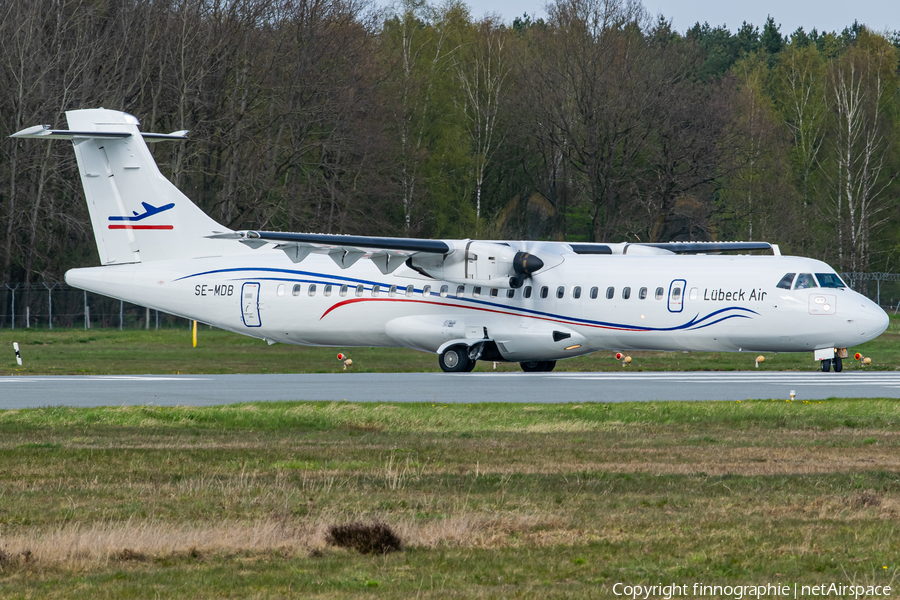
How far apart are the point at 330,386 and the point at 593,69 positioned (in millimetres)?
34596

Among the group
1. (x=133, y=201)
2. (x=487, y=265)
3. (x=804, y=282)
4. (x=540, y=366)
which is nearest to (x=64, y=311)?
(x=133, y=201)

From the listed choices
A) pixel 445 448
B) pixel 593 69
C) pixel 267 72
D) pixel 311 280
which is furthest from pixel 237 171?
pixel 445 448

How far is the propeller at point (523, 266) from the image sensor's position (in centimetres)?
2531

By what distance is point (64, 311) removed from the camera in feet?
147

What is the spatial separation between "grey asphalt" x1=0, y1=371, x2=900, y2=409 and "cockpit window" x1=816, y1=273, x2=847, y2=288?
201cm

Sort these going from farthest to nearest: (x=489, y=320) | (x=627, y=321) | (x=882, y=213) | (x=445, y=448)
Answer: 1. (x=882, y=213)
2. (x=489, y=320)
3. (x=627, y=321)
4. (x=445, y=448)

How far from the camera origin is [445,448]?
41.6 feet

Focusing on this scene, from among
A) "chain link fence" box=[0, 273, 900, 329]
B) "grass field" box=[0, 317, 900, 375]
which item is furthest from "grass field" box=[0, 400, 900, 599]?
"chain link fence" box=[0, 273, 900, 329]

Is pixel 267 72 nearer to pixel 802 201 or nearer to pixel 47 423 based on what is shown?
pixel 802 201

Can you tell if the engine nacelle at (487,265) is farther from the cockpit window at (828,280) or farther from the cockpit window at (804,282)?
the cockpit window at (828,280)

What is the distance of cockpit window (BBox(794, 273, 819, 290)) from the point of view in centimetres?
2344

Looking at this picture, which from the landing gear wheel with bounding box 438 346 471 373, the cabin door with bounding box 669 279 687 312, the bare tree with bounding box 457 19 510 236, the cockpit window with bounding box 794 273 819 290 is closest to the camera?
the cockpit window with bounding box 794 273 819 290

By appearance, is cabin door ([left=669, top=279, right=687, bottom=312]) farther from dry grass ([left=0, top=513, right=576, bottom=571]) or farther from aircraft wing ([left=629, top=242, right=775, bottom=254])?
dry grass ([left=0, top=513, right=576, bottom=571])

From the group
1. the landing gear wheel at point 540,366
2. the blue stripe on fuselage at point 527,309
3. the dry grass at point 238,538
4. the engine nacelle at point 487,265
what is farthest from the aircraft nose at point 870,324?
the dry grass at point 238,538
